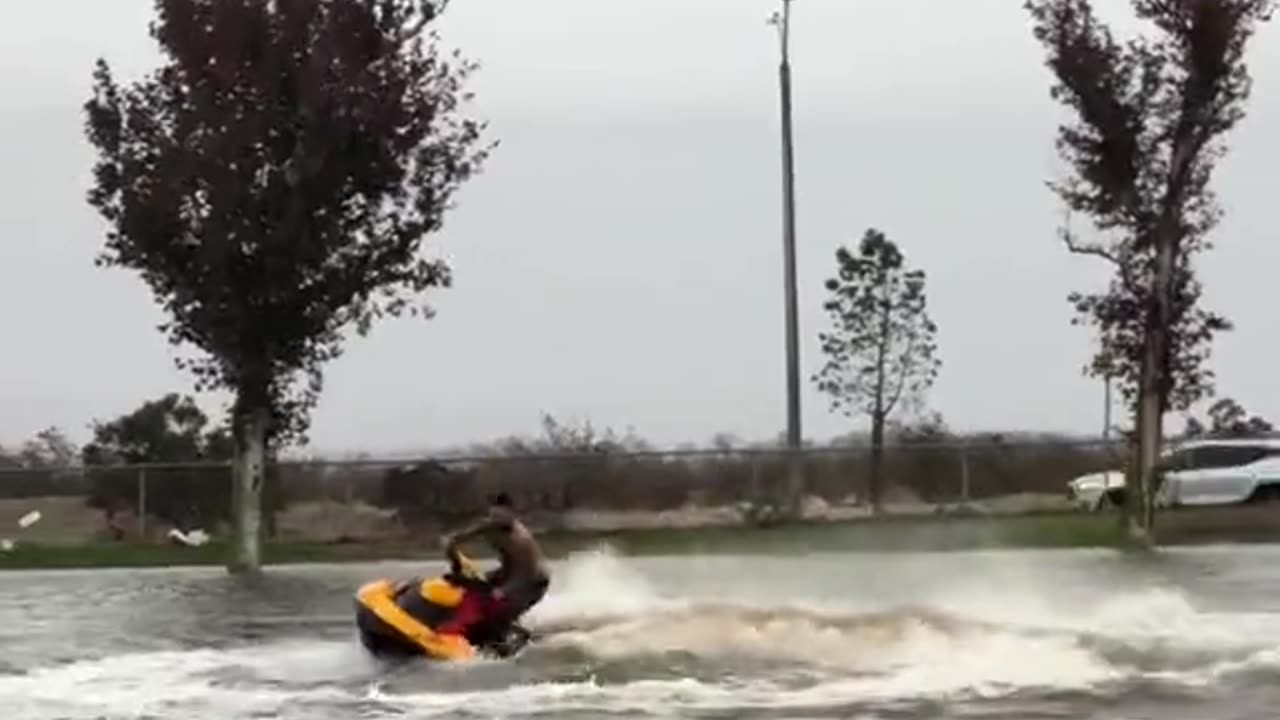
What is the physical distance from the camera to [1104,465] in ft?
159

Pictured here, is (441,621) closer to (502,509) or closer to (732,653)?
(502,509)

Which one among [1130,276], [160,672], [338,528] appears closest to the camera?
[160,672]

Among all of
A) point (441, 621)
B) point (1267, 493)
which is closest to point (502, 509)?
point (441, 621)

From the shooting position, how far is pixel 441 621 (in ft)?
70.1

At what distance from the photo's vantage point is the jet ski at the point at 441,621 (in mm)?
21016

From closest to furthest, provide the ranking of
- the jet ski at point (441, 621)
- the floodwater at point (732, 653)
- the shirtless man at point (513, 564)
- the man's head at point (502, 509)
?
the floodwater at point (732, 653) < the jet ski at point (441, 621) < the shirtless man at point (513, 564) < the man's head at point (502, 509)

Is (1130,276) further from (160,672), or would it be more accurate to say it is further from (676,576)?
(160,672)

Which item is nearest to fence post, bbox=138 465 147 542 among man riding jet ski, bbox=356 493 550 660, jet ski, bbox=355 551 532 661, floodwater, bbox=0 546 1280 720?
floodwater, bbox=0 546 1280 720

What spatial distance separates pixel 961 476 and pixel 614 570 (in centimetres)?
1638

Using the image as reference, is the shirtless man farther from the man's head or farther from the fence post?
the fence post

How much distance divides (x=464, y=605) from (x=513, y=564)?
67cm

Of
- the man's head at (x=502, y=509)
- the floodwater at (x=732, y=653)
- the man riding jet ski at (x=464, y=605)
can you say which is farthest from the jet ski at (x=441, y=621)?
the man's head at (x=502, y=509)

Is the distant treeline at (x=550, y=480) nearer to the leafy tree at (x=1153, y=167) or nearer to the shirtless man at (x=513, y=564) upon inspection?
the leafy tree at (x=1153, y=167)

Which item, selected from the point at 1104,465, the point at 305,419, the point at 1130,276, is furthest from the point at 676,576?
the point at 1104,465
